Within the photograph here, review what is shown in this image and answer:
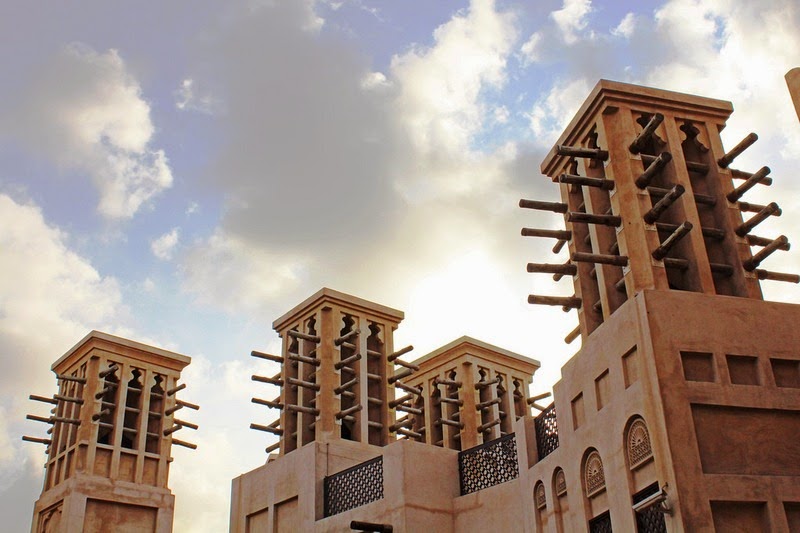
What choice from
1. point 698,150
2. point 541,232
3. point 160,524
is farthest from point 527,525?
point 160,524

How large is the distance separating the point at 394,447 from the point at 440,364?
9326mm

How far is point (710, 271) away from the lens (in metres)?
12.4

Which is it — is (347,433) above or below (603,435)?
above

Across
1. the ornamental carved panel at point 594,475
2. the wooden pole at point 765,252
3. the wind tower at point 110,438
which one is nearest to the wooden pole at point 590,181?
the wooden pole at point 765,252

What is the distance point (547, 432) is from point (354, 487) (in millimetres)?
4401

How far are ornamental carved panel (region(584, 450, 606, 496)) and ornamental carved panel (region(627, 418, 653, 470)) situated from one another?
75 centimetres

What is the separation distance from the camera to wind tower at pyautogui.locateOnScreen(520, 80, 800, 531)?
10.0 metres

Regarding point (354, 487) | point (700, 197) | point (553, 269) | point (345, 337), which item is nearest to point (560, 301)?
point (553, 269)

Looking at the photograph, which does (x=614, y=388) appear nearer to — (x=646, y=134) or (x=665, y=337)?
(x=665, y=337)

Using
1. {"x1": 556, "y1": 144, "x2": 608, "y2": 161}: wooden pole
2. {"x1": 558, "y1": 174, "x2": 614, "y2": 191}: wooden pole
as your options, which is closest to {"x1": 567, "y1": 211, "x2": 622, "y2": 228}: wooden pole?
{"x1": 558, "y1": 174, "x2": 614, "y2": 191}: wooden pole

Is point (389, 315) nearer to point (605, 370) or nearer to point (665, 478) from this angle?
point (605, 370)

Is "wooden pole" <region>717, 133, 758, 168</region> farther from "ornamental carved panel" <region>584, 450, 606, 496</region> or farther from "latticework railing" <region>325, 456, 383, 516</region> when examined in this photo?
"latticework railing" <region>325, 456, 383, 516</region>

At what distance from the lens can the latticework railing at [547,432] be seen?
1353 cm

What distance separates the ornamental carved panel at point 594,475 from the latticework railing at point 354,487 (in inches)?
203
